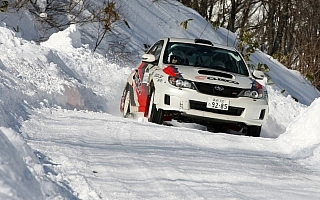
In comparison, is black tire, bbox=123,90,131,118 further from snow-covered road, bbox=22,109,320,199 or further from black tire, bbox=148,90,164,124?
snow-covered road, bbox=22,109,320,199

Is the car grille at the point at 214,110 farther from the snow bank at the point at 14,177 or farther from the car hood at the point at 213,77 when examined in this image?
the snow bank at the point at 14,177

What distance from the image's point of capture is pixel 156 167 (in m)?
6.40

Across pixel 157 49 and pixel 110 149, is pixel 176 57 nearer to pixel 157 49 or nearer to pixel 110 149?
pixel 157 49

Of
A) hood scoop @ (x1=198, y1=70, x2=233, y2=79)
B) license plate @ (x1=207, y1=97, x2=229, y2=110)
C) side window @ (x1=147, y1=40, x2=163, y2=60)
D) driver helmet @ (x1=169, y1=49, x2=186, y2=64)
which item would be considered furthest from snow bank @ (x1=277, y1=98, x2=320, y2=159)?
side window @ (x1=147, y1=40, x2=163, y2=60)

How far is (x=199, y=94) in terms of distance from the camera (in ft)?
32.1

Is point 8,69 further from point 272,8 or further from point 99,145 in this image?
point 272,8

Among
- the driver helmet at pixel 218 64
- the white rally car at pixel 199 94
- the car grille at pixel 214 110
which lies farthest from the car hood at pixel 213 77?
the driver helmet at pixel 218 64

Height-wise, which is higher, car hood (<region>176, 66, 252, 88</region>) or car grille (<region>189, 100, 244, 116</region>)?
car hood (<region>176, 66, 252, 88</region>)

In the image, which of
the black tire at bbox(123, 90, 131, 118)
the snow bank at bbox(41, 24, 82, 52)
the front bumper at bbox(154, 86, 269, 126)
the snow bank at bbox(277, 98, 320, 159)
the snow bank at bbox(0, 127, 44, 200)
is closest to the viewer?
the snow bank at bbox(0, 127, 44, 200)

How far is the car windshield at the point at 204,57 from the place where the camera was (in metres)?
10.9

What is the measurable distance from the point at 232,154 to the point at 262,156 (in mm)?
440

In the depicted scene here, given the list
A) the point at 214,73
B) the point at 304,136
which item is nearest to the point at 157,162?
the point at 304,136

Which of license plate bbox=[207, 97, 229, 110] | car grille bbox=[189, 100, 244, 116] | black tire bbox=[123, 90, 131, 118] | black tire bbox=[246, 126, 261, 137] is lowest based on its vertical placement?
black tire bbox=[123, 90, 131, 118]

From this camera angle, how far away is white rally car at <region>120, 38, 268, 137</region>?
9.84 m
